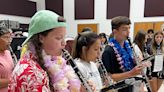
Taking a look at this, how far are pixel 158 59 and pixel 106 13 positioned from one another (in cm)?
561

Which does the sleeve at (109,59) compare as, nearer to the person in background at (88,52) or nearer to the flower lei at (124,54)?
the flower lei at (124,54)

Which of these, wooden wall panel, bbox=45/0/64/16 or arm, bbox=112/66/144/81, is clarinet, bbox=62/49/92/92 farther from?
wooden wall panel, bbox=45/0/64/16

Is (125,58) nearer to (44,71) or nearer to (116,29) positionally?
(116,29)

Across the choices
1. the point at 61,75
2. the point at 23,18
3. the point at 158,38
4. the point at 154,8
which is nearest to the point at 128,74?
the point at 61,75

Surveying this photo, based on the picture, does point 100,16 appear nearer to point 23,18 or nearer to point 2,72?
point 23,18

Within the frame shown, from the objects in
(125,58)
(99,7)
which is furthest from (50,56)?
(99,7)

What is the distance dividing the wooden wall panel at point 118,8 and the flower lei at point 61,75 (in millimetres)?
6837

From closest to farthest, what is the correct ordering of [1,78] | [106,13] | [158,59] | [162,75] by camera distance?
[1,78]
[158,59]
[162,75]
[106,13]

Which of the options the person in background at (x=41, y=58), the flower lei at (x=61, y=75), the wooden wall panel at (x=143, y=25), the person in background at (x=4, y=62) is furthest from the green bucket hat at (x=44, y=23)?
the wooden wall panel at (x=143, y=25)

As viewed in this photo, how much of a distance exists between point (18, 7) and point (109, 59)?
6.69 metres

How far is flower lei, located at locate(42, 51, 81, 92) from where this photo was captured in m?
1.08

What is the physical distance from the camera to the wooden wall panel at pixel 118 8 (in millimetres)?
7797

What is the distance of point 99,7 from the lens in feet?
26.8

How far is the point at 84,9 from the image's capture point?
27.7 ft
